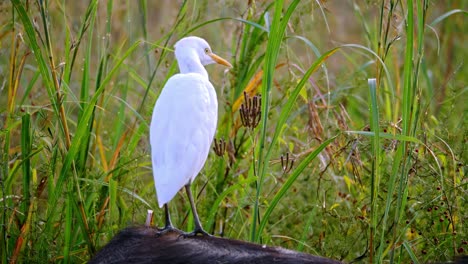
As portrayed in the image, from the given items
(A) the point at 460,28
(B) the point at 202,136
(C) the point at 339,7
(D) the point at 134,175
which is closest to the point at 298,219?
(D) the point at 134,175

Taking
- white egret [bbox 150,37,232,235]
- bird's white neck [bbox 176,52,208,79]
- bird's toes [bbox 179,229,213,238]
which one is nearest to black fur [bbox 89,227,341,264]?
bird's toes [bbox 179,229,213,238]

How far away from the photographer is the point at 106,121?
4227mm

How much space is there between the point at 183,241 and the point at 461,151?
1.24 metres

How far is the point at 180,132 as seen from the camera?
2963 mm

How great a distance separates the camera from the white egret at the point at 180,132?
292cm

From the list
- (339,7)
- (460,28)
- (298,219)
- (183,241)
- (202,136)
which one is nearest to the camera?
(183,241)

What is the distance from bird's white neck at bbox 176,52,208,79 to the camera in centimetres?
325

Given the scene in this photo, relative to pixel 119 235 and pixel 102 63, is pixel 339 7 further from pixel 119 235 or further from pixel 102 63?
pixel 119 235

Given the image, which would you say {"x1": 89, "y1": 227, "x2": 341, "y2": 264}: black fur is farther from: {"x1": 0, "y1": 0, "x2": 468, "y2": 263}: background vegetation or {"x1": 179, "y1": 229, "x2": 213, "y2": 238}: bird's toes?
{"x1": 0, "y1": 0, "x2": 468, "y2": 263}: background vegetation

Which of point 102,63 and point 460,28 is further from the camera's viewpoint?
point 460,28

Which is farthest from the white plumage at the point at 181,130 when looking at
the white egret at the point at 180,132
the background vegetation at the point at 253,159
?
the background vegetation at the point at 253,159

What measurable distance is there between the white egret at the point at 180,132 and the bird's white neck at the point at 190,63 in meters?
0.18

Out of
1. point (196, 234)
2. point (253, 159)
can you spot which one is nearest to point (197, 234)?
point (196, 234)

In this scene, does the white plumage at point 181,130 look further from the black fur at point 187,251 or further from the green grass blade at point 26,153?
the green grass blade at point 26,153
